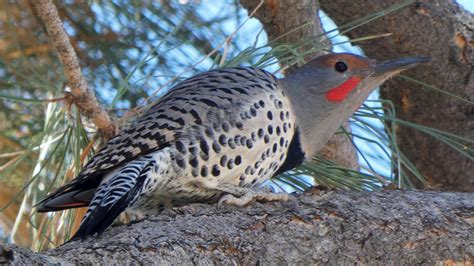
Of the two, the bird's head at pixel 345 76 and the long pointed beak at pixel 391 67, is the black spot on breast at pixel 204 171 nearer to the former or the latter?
the bird's head at pixel 345 76

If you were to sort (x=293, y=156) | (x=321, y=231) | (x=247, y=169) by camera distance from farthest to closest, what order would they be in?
(x=293, y=156)
(x=247, y=169)
(x=321, y=231)

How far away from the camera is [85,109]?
107 inches

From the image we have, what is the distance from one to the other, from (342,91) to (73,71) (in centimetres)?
93

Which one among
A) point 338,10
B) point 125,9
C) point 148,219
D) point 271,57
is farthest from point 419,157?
point 148,219

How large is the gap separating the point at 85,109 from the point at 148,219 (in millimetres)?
782

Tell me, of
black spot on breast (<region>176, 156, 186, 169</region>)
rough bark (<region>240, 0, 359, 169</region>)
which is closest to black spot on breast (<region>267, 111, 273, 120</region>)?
black spot on breast (<region>176, 156, 186, 169</region>)

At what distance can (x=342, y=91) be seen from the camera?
3.01 meters

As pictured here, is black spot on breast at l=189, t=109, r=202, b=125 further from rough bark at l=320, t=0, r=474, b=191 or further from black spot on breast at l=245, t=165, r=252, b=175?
rough bark at l=320, t=0, r=474, b=191

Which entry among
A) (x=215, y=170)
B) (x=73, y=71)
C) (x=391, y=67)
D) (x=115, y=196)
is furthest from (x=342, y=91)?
(x=115, y=196)

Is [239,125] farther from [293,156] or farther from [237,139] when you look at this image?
[293,156]

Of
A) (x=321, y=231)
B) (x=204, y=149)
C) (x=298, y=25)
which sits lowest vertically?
(x=321, y=231)

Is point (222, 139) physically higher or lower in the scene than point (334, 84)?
lower

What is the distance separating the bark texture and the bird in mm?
151

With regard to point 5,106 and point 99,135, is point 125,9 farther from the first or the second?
point 99,135
